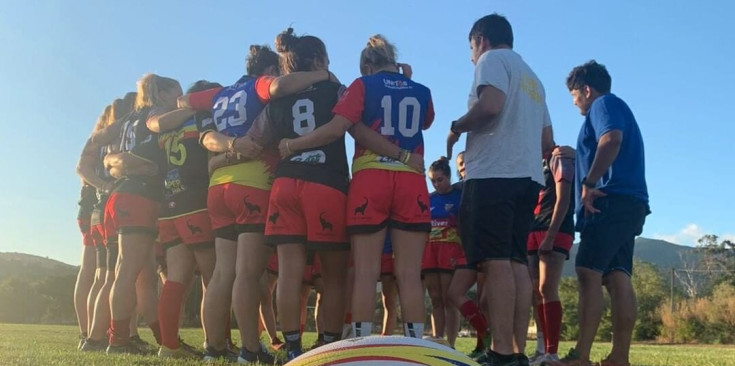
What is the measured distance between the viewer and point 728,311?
2688cm

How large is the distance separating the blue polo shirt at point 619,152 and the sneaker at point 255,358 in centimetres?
234

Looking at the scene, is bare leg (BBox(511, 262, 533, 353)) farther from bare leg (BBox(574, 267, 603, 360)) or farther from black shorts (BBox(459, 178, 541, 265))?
bare leg (BBox(574, 267, 603, 360))

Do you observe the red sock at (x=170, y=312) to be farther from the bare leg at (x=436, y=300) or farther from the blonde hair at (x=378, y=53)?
the bare leg at (x=436, y=300)

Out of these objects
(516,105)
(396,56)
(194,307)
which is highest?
(396,56)

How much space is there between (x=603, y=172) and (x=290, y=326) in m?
2.27

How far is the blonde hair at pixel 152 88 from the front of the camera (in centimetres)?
546


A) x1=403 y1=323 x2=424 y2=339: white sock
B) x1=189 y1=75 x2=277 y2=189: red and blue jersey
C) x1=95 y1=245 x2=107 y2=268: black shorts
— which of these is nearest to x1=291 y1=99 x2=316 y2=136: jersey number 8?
x1=189 y1=75 x2=277 y2=189: red and blue jersey

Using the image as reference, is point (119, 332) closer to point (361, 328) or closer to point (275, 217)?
point (275, 217)

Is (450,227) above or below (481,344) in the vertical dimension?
above

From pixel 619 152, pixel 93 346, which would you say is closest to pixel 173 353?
pixel 93 346

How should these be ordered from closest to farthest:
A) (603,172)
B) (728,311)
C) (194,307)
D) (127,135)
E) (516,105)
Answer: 1. (516,105)
2. (603,172)
3. (127,135)
4. (194,307)
5. (728,311)

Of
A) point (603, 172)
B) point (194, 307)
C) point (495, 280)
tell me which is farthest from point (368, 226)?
point (194, 307)

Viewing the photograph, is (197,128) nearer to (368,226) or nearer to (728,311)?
(368,226)

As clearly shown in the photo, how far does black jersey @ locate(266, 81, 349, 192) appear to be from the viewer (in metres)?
4.04
